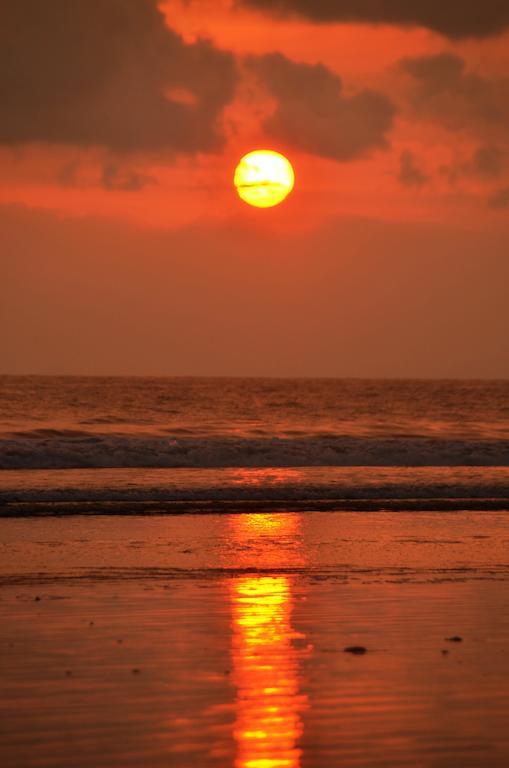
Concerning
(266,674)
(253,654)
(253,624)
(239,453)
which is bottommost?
(266,674)

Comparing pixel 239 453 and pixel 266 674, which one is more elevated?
pixel 239 453

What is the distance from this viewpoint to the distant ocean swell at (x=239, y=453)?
32.0 m

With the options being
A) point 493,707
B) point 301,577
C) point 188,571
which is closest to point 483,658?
point 493,707

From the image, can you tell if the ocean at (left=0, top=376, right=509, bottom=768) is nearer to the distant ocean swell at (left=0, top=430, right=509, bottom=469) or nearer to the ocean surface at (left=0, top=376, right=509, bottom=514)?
the ocean surface at (left=0, top=376, right=509, bottom=514)

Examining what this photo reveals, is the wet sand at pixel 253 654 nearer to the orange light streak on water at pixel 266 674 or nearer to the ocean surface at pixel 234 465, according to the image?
the orange light streak on water at pixel 266 674

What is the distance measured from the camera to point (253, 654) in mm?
8438

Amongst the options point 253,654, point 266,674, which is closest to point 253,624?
point 253,654

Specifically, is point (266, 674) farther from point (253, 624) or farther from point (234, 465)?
point (234, 465)

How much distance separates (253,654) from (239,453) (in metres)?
26.2

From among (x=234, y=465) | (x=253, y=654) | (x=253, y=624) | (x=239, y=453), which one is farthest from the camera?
(x=239, y=453)

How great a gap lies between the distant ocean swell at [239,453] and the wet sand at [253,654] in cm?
1722

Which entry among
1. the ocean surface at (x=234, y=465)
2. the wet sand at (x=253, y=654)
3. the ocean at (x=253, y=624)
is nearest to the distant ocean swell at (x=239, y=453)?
the ocean surface at (x=234, y=465)

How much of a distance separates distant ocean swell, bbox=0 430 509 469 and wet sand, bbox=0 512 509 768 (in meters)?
17.2

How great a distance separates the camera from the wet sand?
6387mm
